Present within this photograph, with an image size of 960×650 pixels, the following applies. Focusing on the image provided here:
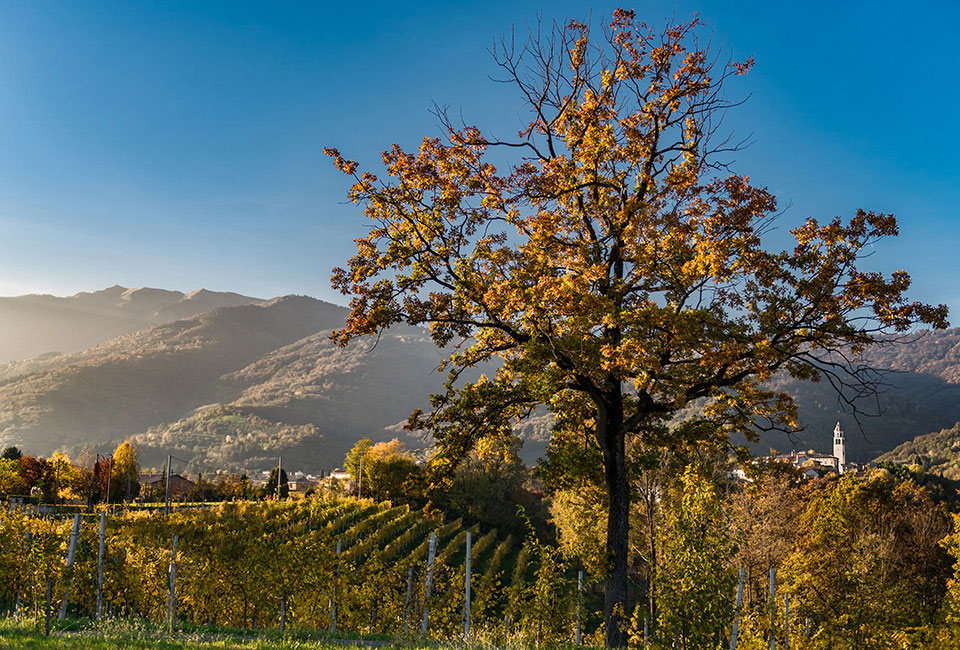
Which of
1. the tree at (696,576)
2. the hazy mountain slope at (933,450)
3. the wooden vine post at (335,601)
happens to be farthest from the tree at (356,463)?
the hazy mountain slope at (933,450)

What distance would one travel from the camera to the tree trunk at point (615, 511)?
36.0ft

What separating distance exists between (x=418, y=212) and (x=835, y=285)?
7194 mm

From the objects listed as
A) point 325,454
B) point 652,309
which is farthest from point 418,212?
point 325,454

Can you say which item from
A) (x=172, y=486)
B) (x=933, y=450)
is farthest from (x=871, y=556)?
(x=933, y=450)

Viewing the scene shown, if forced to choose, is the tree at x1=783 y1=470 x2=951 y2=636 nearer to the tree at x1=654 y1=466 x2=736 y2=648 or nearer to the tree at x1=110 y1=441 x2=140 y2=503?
the tree at x1=654 y1=466 x2=736 y2=648

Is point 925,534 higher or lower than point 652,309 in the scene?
lower

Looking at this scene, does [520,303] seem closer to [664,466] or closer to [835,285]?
[835,285]

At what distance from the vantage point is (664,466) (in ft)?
81.1

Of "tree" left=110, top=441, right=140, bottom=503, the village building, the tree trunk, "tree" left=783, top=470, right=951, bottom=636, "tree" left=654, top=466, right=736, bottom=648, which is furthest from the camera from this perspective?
the village building

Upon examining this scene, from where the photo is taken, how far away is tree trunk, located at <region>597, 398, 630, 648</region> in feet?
36.0

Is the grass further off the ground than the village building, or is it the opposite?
the grass

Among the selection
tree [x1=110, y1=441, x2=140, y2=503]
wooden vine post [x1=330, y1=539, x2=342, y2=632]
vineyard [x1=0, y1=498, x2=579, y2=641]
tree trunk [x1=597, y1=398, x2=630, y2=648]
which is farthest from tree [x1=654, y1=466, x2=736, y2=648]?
tree [x1=110, y1=441, x2=140, y2=503]

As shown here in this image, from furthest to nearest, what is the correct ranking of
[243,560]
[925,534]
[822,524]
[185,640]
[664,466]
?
[925,534] < [822,524] < [664,466] < [243,560] < [185,640]

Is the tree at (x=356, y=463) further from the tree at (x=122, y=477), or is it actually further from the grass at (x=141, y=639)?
the grass at (x=141, y=639)
